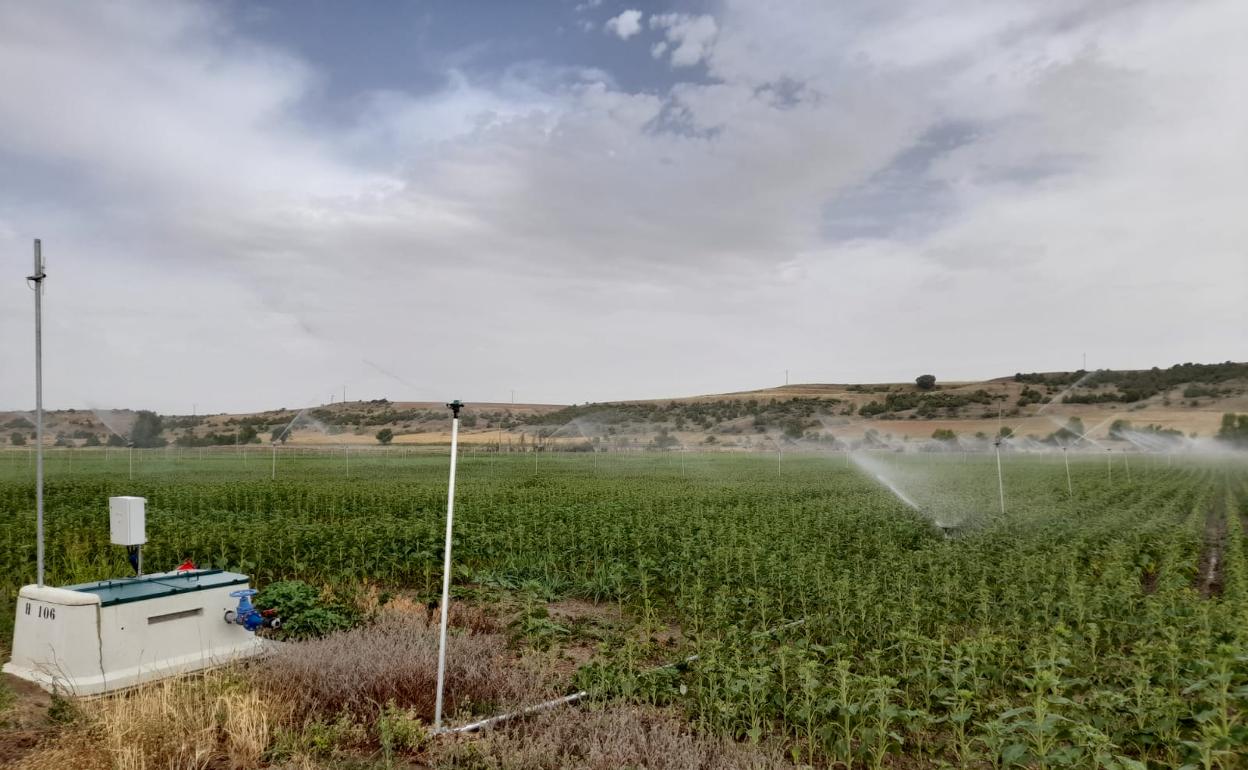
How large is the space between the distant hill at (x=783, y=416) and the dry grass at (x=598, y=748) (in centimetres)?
4728

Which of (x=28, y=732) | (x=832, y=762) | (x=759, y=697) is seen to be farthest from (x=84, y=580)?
(x=832, y=762)

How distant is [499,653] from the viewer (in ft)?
26.7

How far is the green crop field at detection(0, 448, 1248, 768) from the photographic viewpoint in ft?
19.3

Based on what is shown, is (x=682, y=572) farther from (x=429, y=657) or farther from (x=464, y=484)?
(x=464, y=484)

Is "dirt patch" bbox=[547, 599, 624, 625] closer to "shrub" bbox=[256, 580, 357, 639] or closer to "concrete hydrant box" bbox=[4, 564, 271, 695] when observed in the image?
"shrub" bbox=[256, 580, 357, 639]

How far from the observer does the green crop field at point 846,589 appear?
5879 millimetres

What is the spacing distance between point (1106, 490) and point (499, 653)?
31.9 m

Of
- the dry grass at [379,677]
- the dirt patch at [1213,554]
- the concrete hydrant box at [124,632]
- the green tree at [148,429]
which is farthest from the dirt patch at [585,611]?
the green tree at [148,429]

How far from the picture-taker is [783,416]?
100312 millimetres

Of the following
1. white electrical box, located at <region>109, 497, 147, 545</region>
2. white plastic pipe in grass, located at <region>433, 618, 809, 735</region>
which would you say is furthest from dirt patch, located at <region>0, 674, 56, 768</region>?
white plastic pipe in grass, located at <region>433, 618, 809, 735</region>

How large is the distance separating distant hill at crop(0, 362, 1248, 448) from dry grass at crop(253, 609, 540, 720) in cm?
4510

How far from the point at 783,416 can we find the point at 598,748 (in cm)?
9728

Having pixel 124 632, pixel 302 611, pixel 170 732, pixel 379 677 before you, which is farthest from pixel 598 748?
pixel 302 611

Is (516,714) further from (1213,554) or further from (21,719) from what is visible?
(1213,554)
